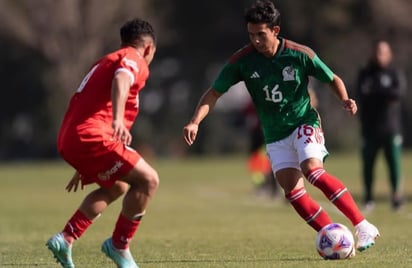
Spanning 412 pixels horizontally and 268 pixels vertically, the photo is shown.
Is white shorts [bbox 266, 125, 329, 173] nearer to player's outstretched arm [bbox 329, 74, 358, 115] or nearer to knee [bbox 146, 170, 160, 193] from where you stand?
player's outstretched arm [bbox 329, 74, 358, 115]

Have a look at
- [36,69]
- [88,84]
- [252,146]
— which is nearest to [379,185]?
[252,146]

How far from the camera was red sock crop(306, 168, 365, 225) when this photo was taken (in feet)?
29.6

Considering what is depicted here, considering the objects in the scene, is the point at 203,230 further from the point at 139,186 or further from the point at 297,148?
the point at 139,186

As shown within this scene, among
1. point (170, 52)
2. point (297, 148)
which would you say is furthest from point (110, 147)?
point (170, 52)

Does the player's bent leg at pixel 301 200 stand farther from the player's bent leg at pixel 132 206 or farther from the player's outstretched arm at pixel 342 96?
the player's bent leg at pixel 132 206

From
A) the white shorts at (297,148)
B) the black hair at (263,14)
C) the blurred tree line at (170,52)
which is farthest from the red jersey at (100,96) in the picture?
the blurred tree line at (170,52)

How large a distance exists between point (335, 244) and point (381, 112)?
7.46 meters

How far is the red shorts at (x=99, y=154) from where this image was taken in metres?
8.02

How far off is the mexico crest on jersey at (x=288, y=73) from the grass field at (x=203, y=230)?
1.51 meters

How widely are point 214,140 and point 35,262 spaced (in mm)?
38894

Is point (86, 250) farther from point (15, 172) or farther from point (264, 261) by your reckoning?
point (15, 172)

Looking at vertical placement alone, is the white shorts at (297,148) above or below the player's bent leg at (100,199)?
below

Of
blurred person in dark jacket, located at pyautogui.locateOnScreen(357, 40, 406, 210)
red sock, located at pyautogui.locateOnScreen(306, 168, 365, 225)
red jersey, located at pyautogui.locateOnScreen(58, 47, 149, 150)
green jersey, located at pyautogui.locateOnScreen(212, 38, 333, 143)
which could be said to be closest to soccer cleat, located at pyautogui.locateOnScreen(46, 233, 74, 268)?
red jersey, located at pyautogui.locateOnScreen(58, 47, 149, 150)

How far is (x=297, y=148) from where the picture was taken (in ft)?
30.2
